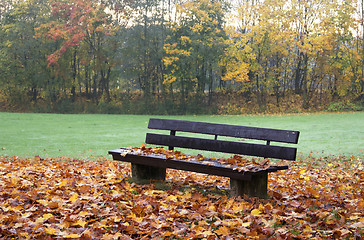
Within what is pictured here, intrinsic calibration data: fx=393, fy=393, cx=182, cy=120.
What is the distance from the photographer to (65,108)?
3166 cm

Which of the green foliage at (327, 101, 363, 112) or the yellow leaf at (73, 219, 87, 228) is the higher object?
the green foliage at (327, 101, 363, 112)

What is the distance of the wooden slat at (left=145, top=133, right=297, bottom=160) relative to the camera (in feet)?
16.3

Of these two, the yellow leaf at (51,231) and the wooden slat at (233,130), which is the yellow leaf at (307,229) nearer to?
the wooden slat at (233,130)

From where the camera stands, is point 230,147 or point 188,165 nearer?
point 188,165

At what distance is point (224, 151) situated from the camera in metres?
5.52

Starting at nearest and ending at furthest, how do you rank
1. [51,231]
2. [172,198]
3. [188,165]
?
1. [51,231]
2. [172,198]
3. [188,165]

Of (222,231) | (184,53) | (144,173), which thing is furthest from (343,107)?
(222,231)

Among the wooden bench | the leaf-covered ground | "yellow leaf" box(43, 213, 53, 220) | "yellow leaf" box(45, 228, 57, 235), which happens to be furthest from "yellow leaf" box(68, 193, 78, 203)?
the wooden bench

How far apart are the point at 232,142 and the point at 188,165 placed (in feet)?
2.67

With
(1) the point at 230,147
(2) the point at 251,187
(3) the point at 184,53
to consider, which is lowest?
(2) the point at 251,187

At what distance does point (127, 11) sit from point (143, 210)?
91.1 ft

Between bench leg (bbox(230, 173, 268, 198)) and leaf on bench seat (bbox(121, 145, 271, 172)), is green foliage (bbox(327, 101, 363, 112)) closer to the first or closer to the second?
leaf on bench seat (bbox(121, 145, 271, 172))

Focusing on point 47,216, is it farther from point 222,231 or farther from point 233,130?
point 233,130

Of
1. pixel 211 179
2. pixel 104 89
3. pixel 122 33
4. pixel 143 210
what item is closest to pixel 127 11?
pixel 122 33
